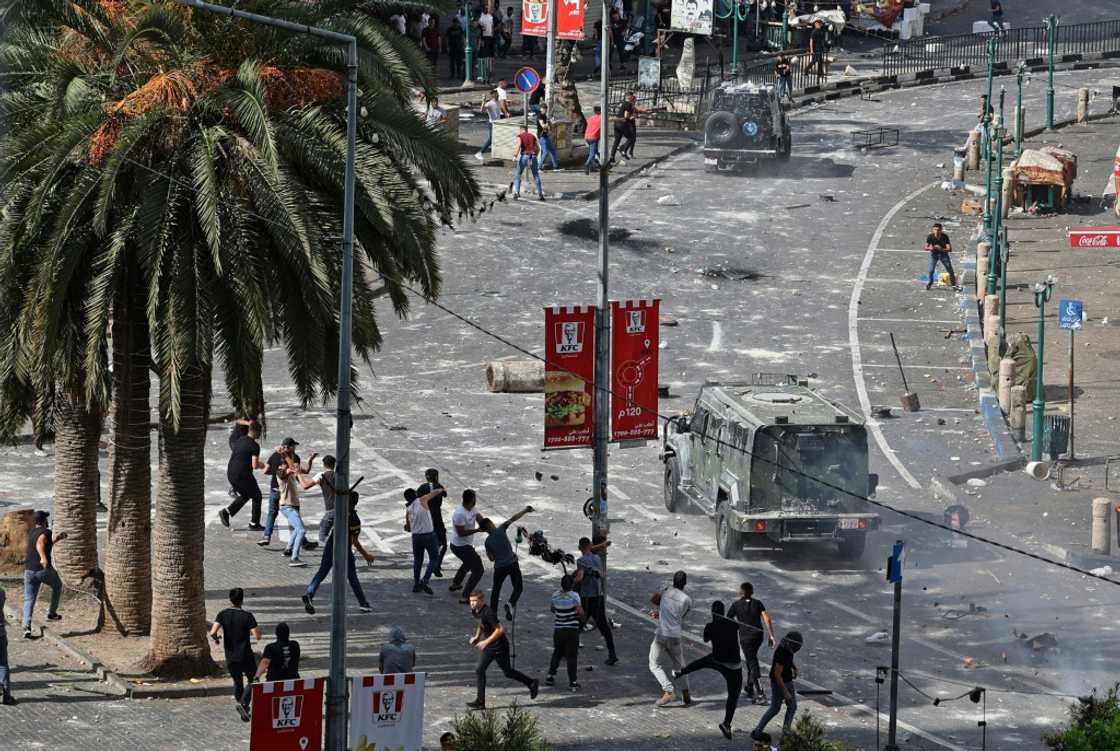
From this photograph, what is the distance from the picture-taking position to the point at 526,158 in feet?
156

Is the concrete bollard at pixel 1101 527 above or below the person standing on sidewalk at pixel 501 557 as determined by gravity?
below

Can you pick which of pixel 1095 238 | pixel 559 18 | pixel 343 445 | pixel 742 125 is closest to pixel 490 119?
pixel 559 18

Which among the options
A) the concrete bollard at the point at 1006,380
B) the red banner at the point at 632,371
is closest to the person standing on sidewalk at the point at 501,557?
the red banner at the point at 632,371

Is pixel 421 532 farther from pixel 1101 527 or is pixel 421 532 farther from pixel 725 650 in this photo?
pixel 1101 527

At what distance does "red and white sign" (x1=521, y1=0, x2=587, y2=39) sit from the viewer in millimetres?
50438

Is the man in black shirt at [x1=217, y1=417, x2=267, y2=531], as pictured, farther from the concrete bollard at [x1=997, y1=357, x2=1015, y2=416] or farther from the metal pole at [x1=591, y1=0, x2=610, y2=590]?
the concrete bollard at [x1=997, y1=357, x2=1015, y2=416]

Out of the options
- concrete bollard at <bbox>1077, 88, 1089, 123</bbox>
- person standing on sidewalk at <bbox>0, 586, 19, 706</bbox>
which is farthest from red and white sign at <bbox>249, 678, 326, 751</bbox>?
concrete bollard at <bbox>1077, 88, 1089, 123</bbox>

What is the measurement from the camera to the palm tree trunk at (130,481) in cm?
2241

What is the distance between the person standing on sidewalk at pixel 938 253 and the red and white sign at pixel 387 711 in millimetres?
26004

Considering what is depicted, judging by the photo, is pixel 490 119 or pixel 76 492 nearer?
pixel 76 492

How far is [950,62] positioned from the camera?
7075 cm

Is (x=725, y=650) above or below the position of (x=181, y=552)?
below

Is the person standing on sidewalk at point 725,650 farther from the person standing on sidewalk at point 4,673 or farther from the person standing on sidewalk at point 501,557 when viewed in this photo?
the person standing on sidewalk at point 4,673

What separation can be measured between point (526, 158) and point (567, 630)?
26.5 meters
